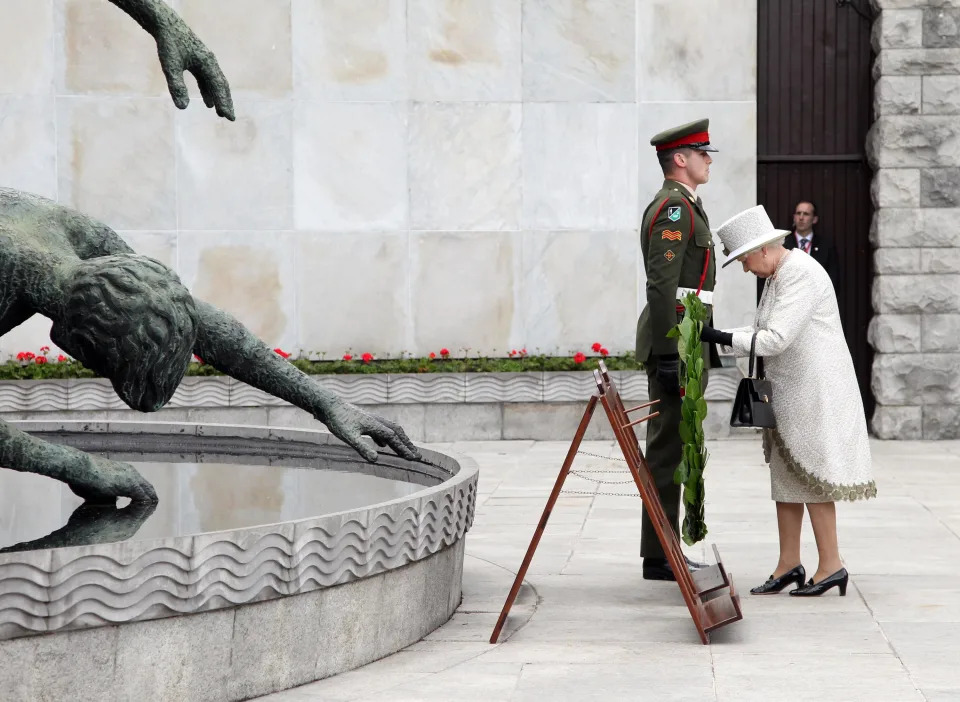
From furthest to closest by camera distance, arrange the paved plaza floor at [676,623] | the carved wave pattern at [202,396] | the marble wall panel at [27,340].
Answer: the marble wall panel at [27,340], the carved wave pattern at [202,396], the paved plaza floor at [676,623]

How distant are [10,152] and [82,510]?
780cm

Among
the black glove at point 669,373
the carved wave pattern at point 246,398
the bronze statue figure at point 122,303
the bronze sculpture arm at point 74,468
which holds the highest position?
the bronze statue figure at point 122,303

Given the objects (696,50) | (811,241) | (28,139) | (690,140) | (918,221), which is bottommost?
(811,241)

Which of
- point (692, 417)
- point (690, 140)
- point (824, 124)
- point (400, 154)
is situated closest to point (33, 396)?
point (400, 154)

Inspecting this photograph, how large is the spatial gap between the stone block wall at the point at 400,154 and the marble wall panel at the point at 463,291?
2cm

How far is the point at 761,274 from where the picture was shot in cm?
630

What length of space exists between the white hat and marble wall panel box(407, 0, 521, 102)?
21.5 feet

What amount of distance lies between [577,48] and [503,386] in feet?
9.89

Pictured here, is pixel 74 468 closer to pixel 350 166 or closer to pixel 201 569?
pixel 201 569

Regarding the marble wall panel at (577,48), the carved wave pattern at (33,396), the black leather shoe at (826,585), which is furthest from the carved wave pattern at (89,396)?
the black leather shoe at (826,585)

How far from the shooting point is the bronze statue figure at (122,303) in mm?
4105

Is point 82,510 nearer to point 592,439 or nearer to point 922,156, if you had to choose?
point 592,439

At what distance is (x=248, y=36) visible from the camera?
12.4 meters

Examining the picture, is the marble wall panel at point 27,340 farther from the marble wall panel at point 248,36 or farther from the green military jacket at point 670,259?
the green military jacket at point 670,259
